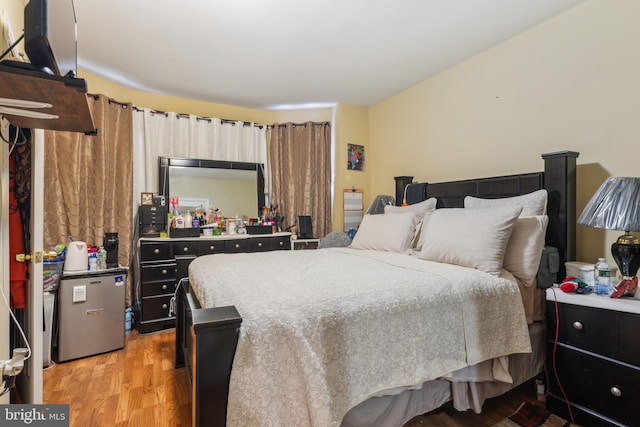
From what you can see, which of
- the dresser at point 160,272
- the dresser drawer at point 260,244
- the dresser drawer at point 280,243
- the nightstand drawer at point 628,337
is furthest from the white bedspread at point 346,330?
the dresser drawer at point 280,243

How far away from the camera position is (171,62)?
2.75 metres

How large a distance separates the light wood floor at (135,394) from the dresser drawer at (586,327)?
50 cm

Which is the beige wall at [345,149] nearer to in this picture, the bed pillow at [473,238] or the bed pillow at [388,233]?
the bed pillow at [388,233]

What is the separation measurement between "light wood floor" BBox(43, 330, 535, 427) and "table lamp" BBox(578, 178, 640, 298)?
2.90 ft

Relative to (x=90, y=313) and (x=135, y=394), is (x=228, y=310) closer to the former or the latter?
(x=135, y=394)

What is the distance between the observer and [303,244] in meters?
3.67

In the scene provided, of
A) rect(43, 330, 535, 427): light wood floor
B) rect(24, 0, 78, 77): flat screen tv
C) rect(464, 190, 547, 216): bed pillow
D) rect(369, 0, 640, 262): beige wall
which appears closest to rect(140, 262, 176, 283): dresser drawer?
rect(43, 330, 535, 427): light wood floor

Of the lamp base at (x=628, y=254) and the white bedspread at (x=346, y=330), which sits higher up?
the lamp base at (x=628, y=254)

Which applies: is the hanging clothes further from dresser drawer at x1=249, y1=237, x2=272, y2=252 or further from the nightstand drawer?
the nightstand drawer

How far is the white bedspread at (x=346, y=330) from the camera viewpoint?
102 cm

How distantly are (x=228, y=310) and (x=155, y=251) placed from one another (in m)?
2.23

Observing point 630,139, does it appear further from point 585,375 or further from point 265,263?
point 265,263

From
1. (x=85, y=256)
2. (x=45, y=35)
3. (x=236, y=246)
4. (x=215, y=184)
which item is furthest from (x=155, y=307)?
(x=45, y=35)

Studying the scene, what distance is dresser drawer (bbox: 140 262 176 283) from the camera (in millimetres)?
2854
